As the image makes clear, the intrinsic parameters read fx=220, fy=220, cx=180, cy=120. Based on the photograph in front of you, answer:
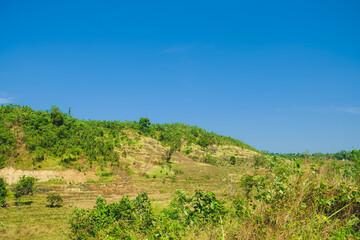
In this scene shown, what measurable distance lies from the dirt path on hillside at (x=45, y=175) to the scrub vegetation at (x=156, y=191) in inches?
19.8

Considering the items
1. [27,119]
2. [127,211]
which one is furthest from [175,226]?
[27,119]

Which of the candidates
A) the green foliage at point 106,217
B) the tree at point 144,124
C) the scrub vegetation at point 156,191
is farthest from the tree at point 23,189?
the tree at point 144,124

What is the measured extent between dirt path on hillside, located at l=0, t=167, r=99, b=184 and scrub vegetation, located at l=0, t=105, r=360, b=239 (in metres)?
0.50

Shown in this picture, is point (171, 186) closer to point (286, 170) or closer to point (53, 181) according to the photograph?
point (53, 181)

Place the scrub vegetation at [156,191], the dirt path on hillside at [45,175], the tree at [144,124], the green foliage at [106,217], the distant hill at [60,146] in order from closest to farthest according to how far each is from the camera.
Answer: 1. the scrub vegetation at [156,191]
2. the green foliage at [106,217]
3. the dirt path on hillside at [45,175]
4. the distant hill at [60,146]
5. the tree at [144,124]

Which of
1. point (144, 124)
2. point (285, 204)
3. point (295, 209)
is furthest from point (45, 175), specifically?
point (144, 124)

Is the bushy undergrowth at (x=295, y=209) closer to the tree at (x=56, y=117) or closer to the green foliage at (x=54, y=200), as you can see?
the green foliage at (x=54, y=200)

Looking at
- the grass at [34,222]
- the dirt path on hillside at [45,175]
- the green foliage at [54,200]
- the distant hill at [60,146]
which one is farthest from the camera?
the distant hill at [60,146]

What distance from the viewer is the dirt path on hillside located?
27616 mm

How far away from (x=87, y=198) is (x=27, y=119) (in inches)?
927

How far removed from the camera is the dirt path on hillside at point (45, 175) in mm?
27616

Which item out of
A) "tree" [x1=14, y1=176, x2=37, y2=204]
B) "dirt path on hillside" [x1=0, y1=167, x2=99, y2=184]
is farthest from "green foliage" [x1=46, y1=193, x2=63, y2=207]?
"dirt path on hillside" [x1=0, y1=167, x2=99, y2=184]

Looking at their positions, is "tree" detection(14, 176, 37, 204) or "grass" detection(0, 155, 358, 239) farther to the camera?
"tree" detection(14, 176, 37, 204)

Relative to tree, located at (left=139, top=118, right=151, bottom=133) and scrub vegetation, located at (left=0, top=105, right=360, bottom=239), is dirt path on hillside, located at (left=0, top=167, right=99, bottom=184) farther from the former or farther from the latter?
tree, located at (left=139, top=118, right=151, bottom=133)
